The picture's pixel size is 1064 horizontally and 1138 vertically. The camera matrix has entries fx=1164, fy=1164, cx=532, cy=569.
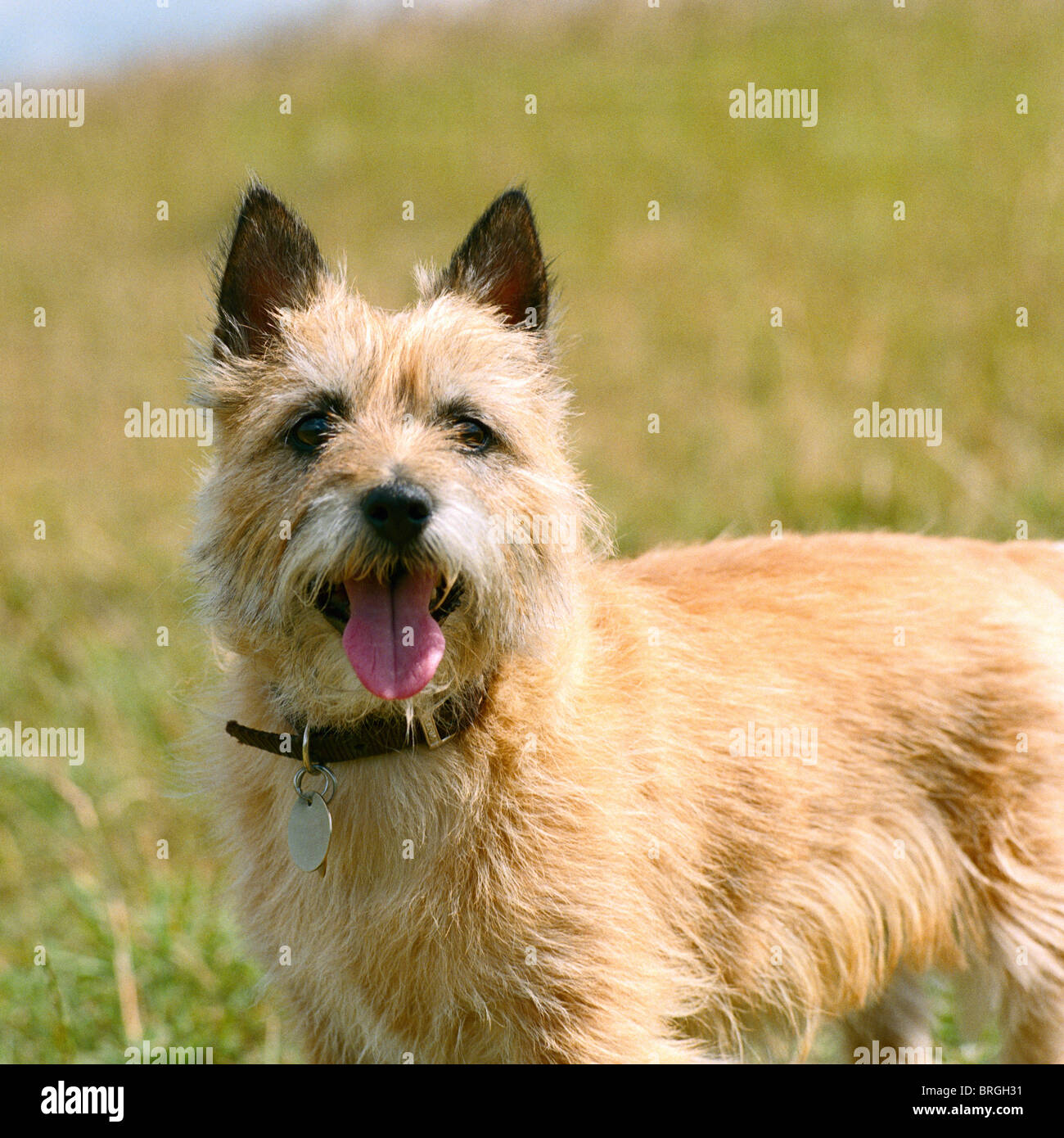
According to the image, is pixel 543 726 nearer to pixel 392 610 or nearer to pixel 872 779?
pixel 392 610

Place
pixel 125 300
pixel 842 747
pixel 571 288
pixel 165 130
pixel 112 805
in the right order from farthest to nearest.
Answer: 1. pixel 165 130
2. pixel 125 300
3. pixel 571 288
4. pixel 112 805
5. pixel 842 747

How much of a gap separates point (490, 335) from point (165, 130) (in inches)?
A: 796

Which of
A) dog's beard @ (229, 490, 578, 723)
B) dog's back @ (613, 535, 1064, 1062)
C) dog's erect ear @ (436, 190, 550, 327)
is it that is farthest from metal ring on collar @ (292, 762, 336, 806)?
dog's erect ear @ (436, 190, 550, 327)

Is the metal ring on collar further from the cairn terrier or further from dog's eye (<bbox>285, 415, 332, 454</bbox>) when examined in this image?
dog's eye (<bbox>285, 415, 332, 454</bbox>)

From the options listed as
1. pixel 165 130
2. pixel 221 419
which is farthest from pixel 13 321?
pixel 221 419

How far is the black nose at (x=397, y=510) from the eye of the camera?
2500 millimetres

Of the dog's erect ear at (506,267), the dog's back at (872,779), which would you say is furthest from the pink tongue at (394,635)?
the dog's erect ear at (506,267)

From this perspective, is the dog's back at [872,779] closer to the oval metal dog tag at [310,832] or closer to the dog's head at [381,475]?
the dog's head at [381,475]

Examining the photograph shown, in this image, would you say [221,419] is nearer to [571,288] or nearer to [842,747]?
[842,747]

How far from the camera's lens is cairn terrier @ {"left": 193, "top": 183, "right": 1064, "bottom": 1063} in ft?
9.03

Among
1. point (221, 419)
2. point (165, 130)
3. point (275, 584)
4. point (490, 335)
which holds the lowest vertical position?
point (275, 584)

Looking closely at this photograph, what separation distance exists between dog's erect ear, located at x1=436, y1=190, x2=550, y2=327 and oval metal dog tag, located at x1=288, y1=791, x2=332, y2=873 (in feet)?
4.67

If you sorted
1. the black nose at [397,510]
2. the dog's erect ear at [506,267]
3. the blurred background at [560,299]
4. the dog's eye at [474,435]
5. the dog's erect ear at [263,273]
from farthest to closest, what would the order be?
the blurred background at [560,299] < the dog's erect ear at [506,267] < the dog's erect ear at [263,273] < the dog's eye at [474,435] < the black nose at [397,510]
